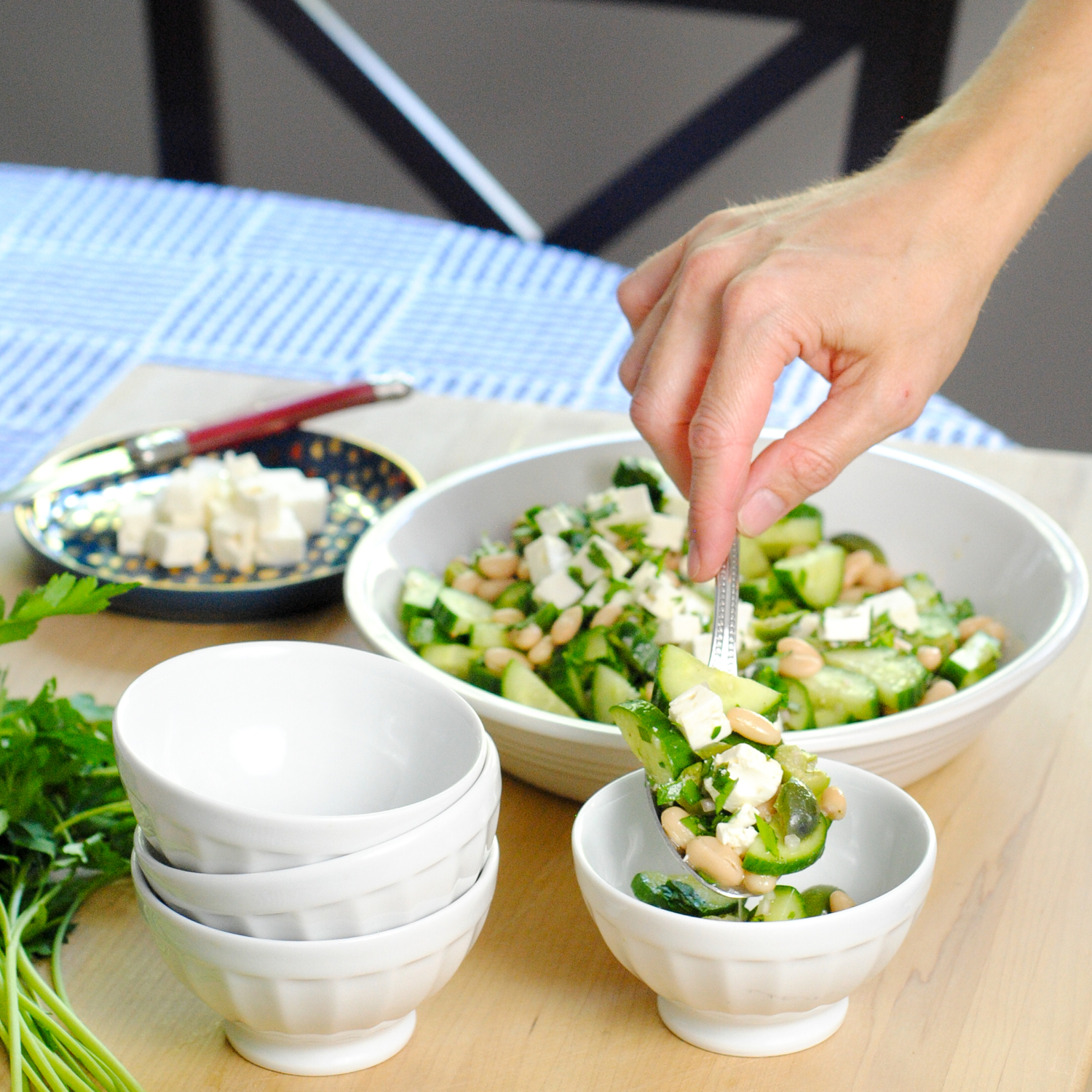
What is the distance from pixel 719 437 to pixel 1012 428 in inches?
113

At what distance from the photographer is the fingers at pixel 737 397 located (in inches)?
35.7

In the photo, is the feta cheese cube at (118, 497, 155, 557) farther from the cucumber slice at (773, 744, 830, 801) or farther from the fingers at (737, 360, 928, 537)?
the cucumber slice at (773, 744, 830, 801)

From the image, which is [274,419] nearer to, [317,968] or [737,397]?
[737,397]

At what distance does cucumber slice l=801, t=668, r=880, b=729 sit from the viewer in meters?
0.99

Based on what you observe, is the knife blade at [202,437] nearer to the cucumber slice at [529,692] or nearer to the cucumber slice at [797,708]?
the cucumber slice at [529,692]

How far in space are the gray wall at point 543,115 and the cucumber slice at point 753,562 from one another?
2414mm

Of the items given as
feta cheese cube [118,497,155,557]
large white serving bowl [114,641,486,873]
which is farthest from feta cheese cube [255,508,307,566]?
large white serving bowl [114,641,486,873]

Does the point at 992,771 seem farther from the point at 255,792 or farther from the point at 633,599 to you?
the point at 255,792

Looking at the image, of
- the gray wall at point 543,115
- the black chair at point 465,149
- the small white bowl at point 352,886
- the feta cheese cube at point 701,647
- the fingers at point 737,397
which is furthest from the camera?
Result: the black chair at point 465,149

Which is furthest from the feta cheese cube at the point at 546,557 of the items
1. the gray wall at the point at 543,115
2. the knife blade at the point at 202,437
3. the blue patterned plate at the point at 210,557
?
the gray wall at the point at 543,115

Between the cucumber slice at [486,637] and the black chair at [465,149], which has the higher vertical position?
the cucumber slice at [486,637]

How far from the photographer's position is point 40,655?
122cm

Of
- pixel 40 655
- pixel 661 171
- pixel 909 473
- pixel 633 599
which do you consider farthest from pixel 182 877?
pixel 661 171

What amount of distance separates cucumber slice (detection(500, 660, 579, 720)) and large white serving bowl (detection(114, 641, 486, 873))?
217 millimetres
